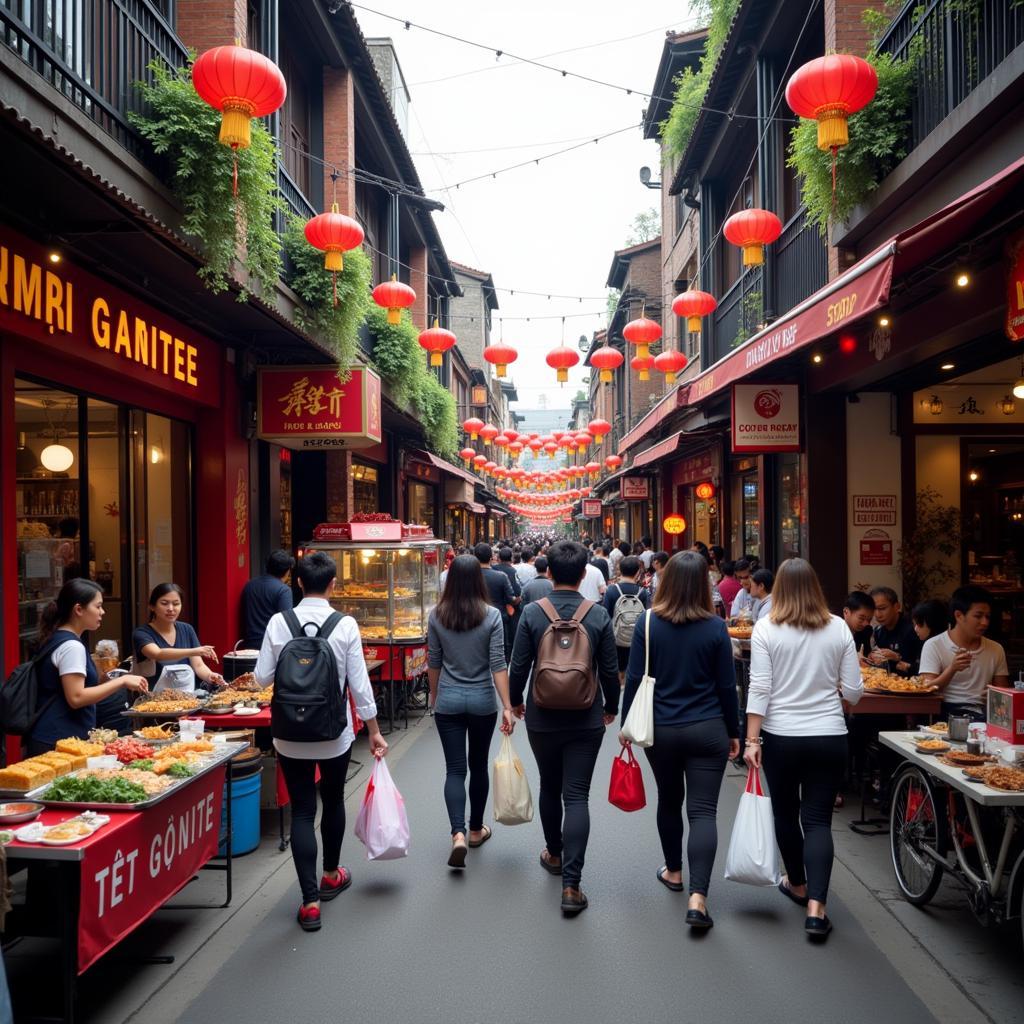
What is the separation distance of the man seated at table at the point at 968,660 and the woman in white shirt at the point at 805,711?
1.80 meters

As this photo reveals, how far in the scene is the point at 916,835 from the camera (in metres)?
5.40

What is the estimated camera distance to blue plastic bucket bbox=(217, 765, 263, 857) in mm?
6246

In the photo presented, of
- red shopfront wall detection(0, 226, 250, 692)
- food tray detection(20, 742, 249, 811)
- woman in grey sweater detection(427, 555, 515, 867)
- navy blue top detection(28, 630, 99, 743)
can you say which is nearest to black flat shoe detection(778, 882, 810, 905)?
woman in grey sweater detection(427, 555, 515, 867)

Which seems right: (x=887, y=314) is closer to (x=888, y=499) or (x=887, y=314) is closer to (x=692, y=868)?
(x=888, y=499)

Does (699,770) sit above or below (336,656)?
below

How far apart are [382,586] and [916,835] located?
7.25 metres

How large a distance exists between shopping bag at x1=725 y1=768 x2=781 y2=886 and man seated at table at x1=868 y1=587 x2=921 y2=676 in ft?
10.1

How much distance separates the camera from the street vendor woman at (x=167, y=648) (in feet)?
22.7

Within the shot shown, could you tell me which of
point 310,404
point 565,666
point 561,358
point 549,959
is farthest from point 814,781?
point 561,358

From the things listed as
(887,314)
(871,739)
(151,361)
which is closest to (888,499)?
(887,314)

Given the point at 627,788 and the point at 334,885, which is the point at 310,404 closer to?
the point at 334,885

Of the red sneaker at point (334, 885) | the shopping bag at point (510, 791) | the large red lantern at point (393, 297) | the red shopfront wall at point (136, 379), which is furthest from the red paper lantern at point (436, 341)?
the red sneaker at point (334, 885)

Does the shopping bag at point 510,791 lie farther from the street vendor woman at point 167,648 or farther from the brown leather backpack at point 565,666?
the street vendor woman at point 167,648

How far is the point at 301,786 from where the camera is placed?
518 cm
